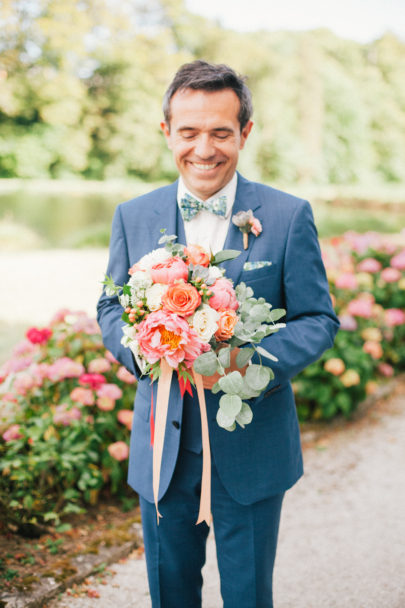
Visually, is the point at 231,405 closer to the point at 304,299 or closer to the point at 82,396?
the point at 304,299

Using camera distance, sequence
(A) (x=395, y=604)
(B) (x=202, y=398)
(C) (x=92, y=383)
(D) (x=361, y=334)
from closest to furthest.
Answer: (B) (x=202, y=398) < (A) (x=395, y=604) < (C) (x=92, y=383) < (D) (x=361, y=334)

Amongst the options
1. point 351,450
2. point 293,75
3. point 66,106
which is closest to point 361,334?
point 351,450

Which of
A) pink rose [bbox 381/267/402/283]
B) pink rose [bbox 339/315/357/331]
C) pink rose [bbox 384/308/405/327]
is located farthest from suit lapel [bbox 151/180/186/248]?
pink rose [bbox 381/267/402/283]

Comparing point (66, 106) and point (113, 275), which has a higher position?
point (66, 106)

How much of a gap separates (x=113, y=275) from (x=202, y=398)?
63cm

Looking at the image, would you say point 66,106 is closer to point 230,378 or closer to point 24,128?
point 24,128

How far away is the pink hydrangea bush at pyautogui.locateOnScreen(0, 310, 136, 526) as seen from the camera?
2646 millimetres

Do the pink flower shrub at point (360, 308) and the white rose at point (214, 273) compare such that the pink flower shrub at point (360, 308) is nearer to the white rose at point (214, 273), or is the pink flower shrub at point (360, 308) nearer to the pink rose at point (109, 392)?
the pink rose at point (109, 392)

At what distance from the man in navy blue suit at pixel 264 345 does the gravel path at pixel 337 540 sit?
854 millimetres

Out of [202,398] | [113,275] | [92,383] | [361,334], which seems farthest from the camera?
[361,334]

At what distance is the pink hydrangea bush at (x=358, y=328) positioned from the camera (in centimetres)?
405

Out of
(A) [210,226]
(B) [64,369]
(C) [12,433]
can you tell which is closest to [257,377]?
(A) [210,226]

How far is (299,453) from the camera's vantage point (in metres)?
1.83

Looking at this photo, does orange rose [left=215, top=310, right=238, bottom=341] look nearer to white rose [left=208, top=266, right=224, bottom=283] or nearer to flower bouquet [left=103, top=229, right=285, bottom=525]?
flower bouquet [left=103, top=229, right=285, bottom=525]
